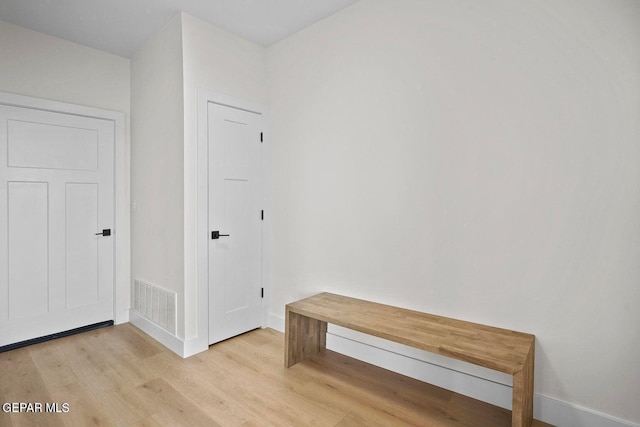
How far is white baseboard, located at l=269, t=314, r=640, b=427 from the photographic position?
5.89ft

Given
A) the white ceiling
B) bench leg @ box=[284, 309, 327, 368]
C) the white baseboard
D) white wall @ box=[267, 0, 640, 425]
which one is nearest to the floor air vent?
bench leg @ box=[284, 309, 327, 368]

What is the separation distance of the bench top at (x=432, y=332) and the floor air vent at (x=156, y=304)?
1.11 m

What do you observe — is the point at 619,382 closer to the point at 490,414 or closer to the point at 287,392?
the point at 490,414

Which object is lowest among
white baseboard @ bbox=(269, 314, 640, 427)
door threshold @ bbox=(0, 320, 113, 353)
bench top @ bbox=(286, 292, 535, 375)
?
door threshold @ bbox=(0, 320, 113, 353)

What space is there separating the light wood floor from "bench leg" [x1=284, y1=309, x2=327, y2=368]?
0.08 meters

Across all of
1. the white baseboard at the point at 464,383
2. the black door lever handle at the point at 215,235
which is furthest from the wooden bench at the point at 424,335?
the black door lever handle at the point at 215,235

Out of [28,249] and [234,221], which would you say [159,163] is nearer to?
[234,221]

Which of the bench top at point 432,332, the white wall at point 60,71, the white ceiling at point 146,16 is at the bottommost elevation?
the bench top at point 432,332

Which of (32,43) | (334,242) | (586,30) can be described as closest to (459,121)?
(586,30)

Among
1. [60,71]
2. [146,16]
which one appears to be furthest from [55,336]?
[146,16]

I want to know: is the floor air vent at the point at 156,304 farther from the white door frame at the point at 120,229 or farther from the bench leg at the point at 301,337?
the bench leg at the point at 301,337

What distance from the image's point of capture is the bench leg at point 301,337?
2537mm

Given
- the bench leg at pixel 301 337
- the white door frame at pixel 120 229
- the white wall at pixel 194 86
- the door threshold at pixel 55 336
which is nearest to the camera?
the bench leg at pixel 301 337

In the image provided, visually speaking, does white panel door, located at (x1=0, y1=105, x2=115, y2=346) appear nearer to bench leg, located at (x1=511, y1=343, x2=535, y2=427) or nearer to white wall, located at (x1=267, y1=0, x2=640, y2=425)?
white wall, located at (x1=267, y1=0, x2=640, y2=425)
